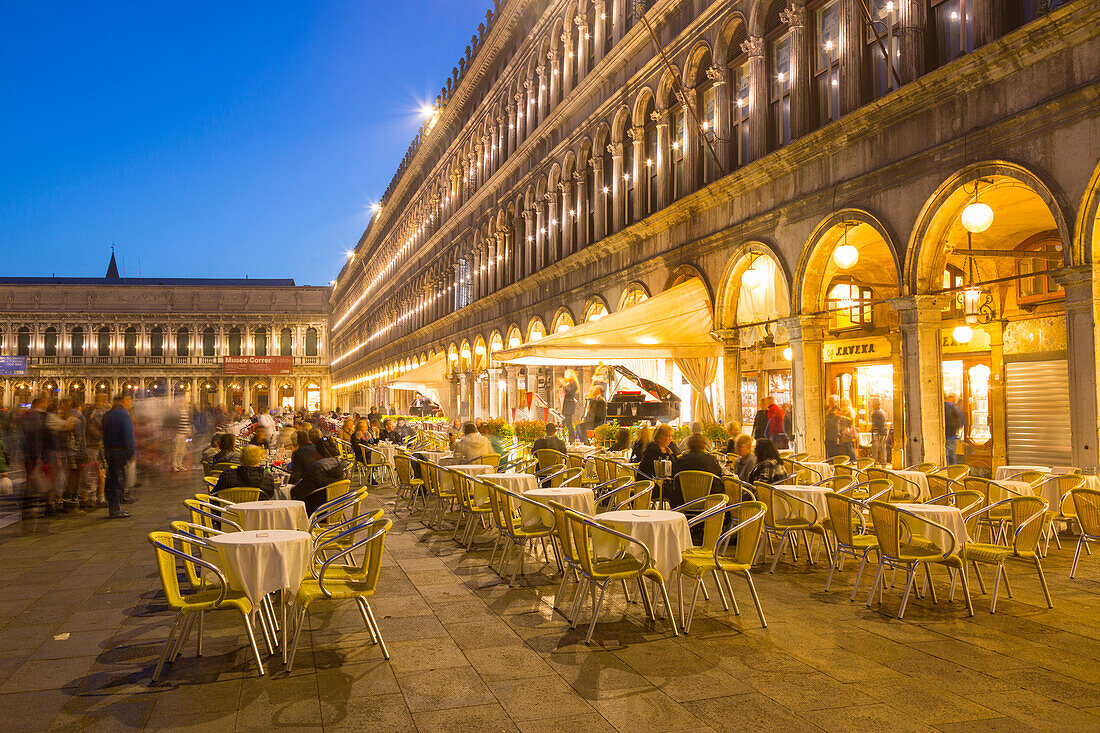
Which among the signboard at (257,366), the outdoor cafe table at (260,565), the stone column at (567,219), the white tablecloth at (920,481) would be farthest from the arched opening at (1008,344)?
the signboard at (257,366)

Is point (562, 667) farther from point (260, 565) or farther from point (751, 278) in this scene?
point (751, 278)

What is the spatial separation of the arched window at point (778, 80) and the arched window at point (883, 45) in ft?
6.28

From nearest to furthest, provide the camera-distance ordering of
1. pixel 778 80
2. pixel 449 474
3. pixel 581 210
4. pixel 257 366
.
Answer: pixel 449 474 → pixel 778 80 → pixel 581 210 → pixel 257 366

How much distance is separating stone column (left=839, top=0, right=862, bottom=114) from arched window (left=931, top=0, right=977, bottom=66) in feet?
4.34

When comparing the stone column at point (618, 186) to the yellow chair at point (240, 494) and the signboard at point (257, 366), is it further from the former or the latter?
the signboard at point (257, 366)

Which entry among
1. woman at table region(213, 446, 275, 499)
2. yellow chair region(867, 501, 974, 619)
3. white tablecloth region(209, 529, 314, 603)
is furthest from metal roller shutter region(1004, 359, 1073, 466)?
white tablecloth region(209, 529, 314, 603)

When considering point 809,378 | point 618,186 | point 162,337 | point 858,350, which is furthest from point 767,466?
point 162,337

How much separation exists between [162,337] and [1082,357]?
317 ft

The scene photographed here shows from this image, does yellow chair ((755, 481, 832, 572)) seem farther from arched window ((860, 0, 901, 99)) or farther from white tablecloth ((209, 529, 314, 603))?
arched window ((860, 0, 901, 99))

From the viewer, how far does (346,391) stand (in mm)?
83875

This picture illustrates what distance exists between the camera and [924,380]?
11.5 meters

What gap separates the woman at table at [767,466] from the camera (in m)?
9.13

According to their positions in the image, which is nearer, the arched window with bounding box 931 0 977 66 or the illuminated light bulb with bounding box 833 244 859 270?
the arched window with bounding box 931 0 977 66

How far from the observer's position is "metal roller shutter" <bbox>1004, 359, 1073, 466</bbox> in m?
14.5
